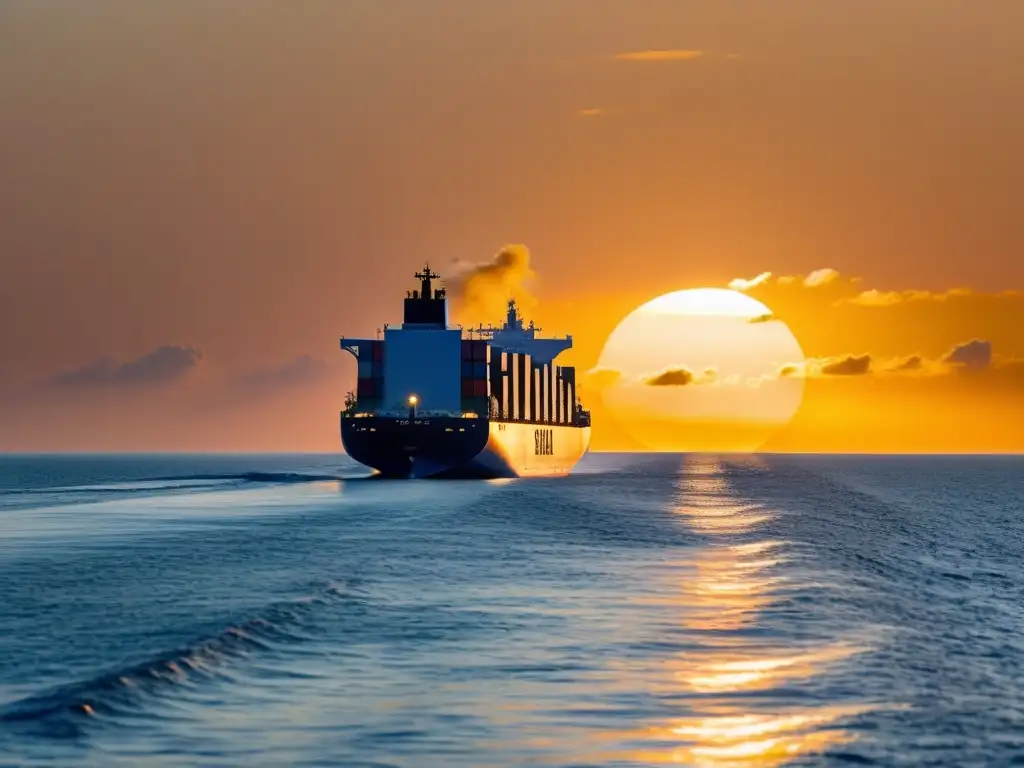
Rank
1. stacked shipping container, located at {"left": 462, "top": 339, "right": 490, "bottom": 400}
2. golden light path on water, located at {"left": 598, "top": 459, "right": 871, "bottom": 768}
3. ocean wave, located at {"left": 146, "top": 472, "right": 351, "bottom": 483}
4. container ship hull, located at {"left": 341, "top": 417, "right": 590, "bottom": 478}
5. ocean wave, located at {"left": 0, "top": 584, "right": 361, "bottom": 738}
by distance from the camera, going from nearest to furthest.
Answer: golden light path on water, located at {"left": 598, "top": 459, "right": 871, "bottom": 768}
ocean wave, located at {"left": 0, "top": 584, "right": 361, "bottom": 738}
container ship hull, located at {"left": 341, "top": 417, "right": 590, "bottom": 478}
stacked shipping container, located at {"left": 462, "top": 339, "right": 490, "bottom": 400}
ocean wave, located at {"left": 146, "top": 472, "right": 351, "bottom": 483}

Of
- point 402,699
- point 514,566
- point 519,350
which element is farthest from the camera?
point 519,350

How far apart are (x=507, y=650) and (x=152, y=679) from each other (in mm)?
6302

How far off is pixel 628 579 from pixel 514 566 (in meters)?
5.35

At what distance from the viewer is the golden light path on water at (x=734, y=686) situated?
18.5 meters

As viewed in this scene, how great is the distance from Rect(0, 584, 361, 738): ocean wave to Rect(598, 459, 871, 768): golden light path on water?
7336 mm

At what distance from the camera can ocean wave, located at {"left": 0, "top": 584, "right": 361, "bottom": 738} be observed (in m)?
20.1

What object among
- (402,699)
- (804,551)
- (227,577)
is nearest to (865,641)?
(402,699)

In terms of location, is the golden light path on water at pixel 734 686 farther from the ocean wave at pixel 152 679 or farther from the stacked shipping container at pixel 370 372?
the stacked shipping container at pixel 370 372

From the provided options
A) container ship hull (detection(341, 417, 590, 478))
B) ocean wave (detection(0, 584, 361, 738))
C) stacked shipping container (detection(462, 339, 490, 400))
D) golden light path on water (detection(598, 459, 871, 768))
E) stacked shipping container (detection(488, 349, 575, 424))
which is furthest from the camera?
stacked shipping container (detection(488, 349, 575, 424))

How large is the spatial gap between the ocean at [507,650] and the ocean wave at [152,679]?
79 millimetres

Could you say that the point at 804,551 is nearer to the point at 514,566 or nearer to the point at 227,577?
the point at 514,566

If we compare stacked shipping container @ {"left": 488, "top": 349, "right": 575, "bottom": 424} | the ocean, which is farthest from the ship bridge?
the ocean

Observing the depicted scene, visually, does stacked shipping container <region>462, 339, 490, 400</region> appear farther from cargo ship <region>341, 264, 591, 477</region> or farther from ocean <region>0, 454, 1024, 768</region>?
ocean <region>0, 454, 1024, 768</region>

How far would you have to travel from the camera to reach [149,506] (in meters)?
90.4
